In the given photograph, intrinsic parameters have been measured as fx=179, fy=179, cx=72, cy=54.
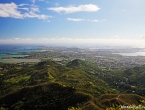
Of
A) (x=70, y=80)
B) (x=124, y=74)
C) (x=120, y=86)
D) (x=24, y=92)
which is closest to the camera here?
(x=24, y=92)

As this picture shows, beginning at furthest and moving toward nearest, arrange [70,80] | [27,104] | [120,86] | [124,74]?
1. [124,74]
2. [120,86]
3. [70,80]
4. [27,104]

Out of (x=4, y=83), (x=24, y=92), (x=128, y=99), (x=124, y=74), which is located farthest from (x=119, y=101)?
(x=124, y=74)

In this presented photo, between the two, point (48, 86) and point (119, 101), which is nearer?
point (119, 101)

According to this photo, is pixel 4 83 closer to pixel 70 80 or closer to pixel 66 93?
pixel 70 80

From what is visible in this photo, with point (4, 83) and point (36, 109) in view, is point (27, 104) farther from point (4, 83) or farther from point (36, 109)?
point (4, 83)

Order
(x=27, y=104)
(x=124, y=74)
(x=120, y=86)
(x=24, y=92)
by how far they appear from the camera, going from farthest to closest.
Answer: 1. (x=124, y=74)
2. (x=120, y=86)
3. (x=24, y=92)
4. (x=27, y=104)

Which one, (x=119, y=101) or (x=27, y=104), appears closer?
(x=119, y=101)

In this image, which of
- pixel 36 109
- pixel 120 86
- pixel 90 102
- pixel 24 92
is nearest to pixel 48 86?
pixel 24 92

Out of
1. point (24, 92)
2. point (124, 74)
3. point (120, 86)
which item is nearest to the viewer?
point (24, 92)
